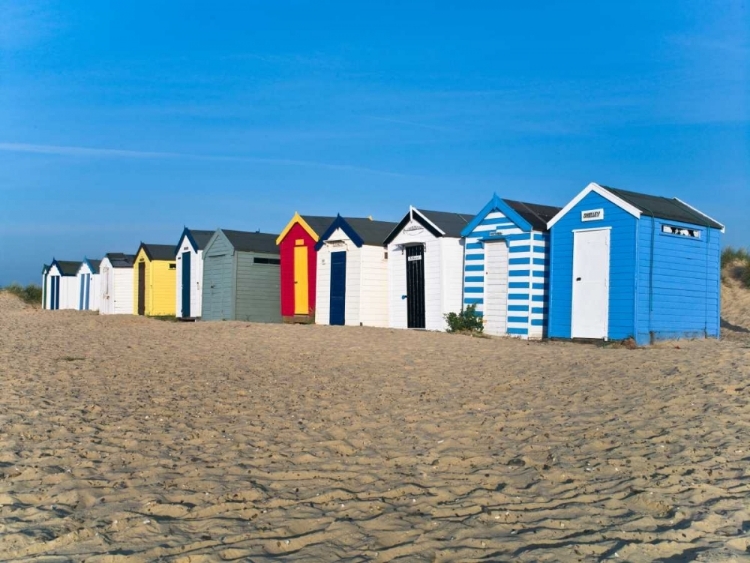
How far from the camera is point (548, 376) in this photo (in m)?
10.6

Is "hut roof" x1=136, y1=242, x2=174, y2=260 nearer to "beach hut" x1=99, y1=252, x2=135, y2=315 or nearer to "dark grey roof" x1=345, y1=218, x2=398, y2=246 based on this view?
"beach hut" x1=99, y1=252, x2=135, y2=315

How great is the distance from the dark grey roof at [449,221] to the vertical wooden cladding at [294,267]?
4.74m

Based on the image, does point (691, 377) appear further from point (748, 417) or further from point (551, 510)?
point (551, 510)

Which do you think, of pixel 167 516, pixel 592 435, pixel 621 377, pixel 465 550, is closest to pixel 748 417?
pixel 592 435

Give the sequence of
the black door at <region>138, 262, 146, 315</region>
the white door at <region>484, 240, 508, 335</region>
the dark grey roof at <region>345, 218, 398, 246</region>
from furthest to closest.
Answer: the black door at <region>138, 262, 146, 315</region> < the dark grey roof at <region>345, 218, 398, 246</region> < the white door at <region>484, 240, 508, 335</region>

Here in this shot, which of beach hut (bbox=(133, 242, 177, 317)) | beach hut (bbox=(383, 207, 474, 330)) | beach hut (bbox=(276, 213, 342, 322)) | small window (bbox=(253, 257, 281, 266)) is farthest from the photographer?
beach hut (bbox=(133, 242, 177, 317))

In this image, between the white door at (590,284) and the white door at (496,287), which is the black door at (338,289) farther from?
the white door at (590,284)

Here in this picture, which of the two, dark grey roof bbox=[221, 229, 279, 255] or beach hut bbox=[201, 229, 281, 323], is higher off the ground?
dark grey roof bbox=[221, 229, 279, 255]

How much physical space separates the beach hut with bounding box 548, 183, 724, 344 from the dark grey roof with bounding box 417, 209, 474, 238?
3.17 meters

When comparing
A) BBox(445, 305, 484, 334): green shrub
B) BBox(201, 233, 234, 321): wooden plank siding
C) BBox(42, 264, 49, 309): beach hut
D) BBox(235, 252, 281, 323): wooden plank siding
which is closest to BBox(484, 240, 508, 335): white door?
BBox(445, 305, 484, 334): green shrub

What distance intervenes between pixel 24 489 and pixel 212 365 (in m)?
6.87

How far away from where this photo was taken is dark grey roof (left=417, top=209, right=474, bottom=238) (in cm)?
1894

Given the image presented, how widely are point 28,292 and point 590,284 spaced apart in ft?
164

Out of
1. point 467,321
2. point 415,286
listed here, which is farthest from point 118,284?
point 467,321
